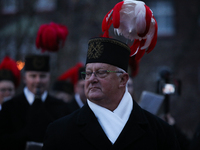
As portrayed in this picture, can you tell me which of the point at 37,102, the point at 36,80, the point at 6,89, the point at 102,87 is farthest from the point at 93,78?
the point at 6,89

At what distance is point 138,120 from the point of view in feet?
9.53

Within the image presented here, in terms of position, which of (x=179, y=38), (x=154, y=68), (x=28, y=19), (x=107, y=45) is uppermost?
(x=107, y=45)

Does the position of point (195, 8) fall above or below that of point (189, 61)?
above

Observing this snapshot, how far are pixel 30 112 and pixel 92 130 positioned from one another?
170 centimetres

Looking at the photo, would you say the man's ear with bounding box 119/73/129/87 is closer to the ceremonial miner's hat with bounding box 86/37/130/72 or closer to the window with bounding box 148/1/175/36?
the ceremonial miner's hat with bounding box 86/37/130/72

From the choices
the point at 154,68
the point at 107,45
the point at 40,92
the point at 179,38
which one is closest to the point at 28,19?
the point at 154,68

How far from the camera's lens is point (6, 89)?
6.00 m

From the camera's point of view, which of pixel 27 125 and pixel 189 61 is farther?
pixel 189 61

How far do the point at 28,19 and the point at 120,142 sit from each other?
9.49 m

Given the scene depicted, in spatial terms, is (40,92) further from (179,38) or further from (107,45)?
(179,38)

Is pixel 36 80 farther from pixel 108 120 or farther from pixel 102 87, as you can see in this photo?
pixel 108 120

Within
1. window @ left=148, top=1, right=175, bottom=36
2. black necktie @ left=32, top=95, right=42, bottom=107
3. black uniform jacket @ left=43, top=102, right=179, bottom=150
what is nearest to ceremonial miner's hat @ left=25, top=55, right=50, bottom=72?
black necktie @ left=32, top=95, right=42, bottom=107

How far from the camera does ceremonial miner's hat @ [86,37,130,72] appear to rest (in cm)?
304

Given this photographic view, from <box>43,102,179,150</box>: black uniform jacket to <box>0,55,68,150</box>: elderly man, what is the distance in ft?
3.13
